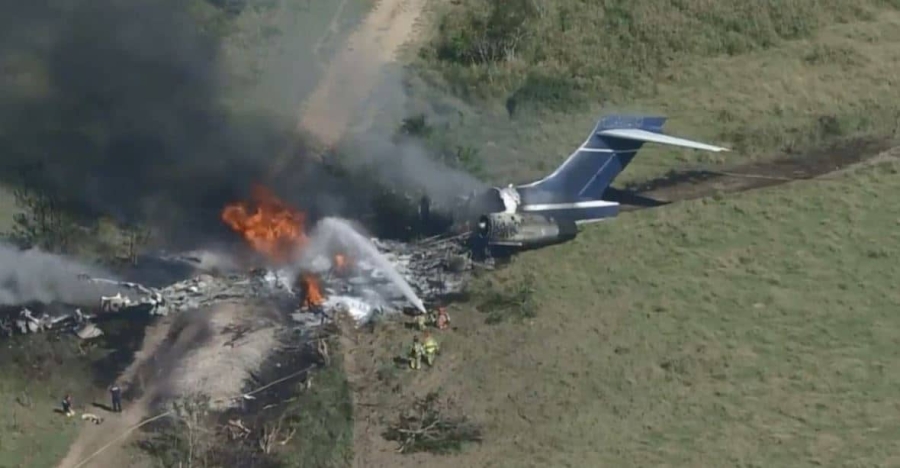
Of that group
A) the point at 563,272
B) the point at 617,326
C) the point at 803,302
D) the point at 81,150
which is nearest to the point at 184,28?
the point at 81,150

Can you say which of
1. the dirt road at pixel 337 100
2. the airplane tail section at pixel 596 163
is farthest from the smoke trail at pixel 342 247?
the dirt road at pixel 337 100

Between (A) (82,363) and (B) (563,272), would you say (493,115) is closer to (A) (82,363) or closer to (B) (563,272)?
(B) (563,272)

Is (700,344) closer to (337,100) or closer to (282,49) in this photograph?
(337,100)

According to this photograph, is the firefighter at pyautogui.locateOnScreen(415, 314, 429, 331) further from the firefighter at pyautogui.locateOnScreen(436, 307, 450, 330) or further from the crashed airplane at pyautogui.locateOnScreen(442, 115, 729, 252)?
the crashed airplane at pyautogui.locateOnScreen(442, 115, 729, 252)

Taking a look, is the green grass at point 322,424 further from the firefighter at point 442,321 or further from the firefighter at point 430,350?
the firefighter at point 442,321

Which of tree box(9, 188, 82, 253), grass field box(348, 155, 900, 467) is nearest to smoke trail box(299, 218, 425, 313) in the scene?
grass field box(348, 155, 900, 467)

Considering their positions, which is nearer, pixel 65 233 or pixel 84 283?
pixel 84 283

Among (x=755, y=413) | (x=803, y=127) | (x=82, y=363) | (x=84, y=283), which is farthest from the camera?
(x=803, y=127)

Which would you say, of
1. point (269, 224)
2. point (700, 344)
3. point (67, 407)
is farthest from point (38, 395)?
point (700, 344)
